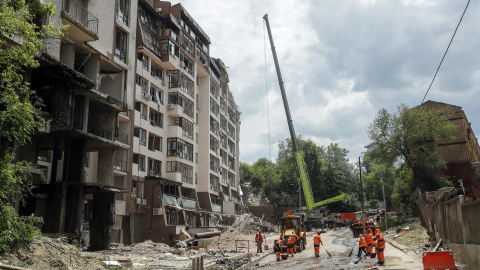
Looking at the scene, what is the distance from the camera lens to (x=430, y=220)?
2847cm

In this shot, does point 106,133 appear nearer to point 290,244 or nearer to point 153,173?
point 153,173

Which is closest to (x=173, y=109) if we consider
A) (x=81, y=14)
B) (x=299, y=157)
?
(x=299, y=157)

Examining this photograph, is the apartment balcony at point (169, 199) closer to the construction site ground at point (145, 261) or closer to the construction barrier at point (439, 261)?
the construction site ground at point (145, 261)

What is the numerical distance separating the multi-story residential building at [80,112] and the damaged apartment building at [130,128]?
67 mm

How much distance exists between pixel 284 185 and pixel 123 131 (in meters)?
54.3

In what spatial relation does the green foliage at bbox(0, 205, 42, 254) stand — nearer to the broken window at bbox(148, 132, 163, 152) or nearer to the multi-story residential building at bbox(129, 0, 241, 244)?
the multi-story residential building at bbox(129, 0, 241, 244)

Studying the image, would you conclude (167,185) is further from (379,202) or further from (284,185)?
(379,202)

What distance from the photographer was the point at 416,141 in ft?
158

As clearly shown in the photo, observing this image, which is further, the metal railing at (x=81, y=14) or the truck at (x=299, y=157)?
the truck at (x=299, y=157)

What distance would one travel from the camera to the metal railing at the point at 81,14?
79.6ft

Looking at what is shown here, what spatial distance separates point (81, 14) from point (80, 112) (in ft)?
21.0

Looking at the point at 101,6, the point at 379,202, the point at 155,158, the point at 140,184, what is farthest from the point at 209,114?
the point at 379,202

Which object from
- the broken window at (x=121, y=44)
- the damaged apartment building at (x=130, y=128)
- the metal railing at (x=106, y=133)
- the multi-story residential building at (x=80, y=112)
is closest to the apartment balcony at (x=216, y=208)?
the damaged apartment building at (x=130, y=128)

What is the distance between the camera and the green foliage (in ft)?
42.0
